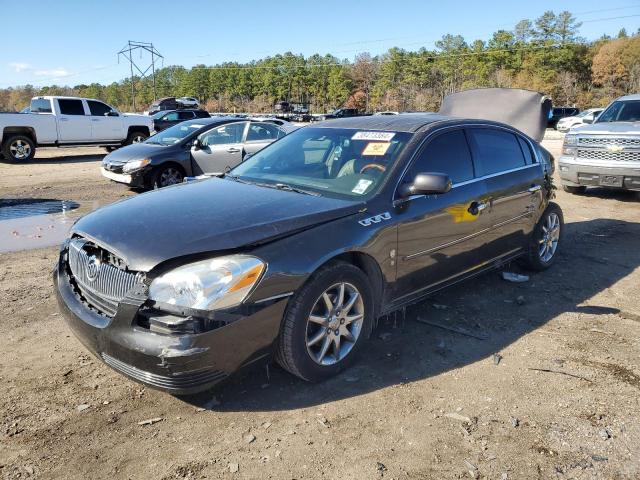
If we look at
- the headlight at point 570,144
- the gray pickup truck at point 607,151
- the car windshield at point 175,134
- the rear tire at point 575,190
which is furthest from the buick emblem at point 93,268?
the rear tire at point 575,190

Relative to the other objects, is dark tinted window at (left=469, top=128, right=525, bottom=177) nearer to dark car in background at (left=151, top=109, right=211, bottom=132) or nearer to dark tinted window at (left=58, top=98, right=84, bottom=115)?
dark tinted window at (left=58, top=98, right=84, bottom=115)

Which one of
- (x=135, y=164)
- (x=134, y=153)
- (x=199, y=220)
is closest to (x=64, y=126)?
(x=134, y=153)

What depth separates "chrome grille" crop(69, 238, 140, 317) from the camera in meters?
2.89

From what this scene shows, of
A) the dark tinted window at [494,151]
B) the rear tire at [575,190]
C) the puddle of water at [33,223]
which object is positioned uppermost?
the dark tinted window at [494,151]

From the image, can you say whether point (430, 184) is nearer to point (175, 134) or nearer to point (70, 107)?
point (175, 134)

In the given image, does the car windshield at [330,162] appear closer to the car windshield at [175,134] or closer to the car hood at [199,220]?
the car hood at [199,220]

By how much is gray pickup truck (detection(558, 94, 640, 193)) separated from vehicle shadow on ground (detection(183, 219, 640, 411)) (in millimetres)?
3090

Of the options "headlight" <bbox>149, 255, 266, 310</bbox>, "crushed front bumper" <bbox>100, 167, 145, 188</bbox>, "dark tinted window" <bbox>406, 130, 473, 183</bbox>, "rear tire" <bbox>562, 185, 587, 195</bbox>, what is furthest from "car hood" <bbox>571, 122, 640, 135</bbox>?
"headlight" <bbox>149, 255, 266, 310</bbox>

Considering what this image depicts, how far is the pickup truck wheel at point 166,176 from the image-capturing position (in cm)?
988

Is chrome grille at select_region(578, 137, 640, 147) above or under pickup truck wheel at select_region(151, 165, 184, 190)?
above

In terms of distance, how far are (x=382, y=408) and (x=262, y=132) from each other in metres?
8.87

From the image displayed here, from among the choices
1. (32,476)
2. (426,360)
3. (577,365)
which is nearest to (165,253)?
(32,476)

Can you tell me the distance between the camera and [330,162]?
4.17 metres

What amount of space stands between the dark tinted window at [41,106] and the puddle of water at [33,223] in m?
7.95
